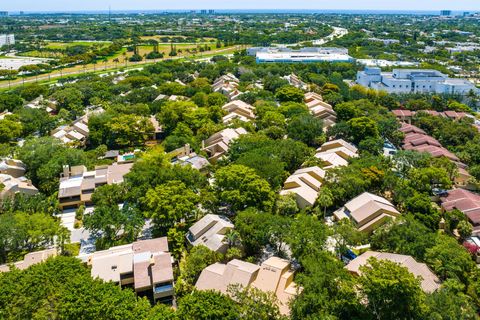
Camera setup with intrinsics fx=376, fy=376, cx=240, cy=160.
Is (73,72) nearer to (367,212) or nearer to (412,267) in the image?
(367,212)

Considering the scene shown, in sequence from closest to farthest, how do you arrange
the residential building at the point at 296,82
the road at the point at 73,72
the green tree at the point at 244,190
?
the green tree at the point at 244,190, the residential building at the point at 296,82, the road at the point at 73,72

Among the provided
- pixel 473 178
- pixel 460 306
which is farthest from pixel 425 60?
pixel 460 306

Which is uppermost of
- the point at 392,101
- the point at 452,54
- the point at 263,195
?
the point at 452,54

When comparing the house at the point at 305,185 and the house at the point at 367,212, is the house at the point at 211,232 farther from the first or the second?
the house at the point at 367,212

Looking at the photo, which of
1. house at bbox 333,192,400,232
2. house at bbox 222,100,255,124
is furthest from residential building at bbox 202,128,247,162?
house at bbox 333,192,400,232

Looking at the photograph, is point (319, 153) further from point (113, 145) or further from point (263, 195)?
point (113, 145)

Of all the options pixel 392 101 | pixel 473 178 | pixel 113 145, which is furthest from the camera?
pixel 392 101

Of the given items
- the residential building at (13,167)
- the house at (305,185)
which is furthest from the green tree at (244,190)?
the residential building at (13,167)
